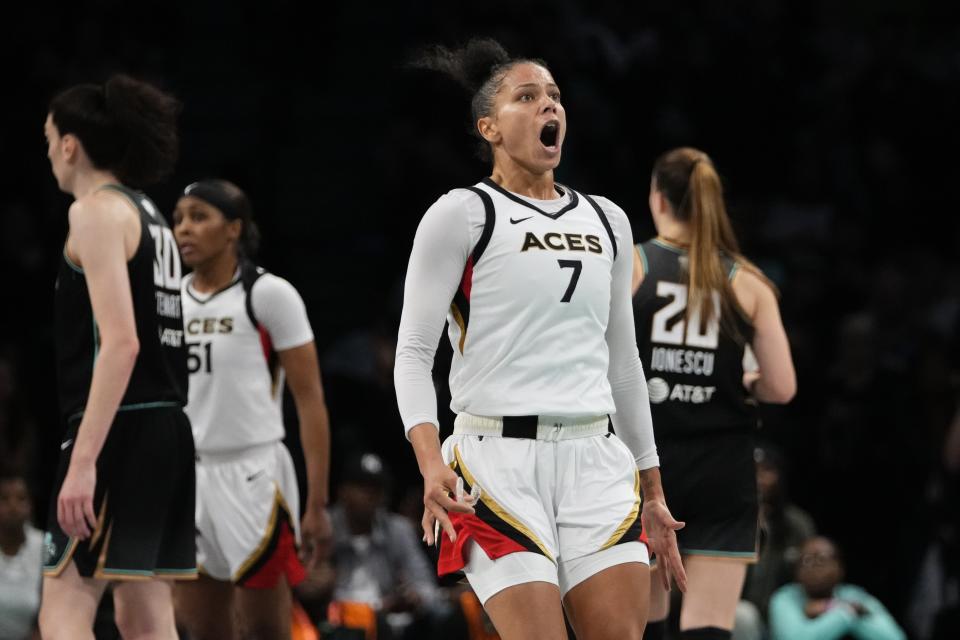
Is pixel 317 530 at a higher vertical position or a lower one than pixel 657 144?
lower

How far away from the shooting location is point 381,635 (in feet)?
26.0

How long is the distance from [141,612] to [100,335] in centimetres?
84

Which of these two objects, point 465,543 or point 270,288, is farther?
point 270,288

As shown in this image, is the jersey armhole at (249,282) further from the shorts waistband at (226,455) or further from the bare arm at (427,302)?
the bare arm at (427,302)

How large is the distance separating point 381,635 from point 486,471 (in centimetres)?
A: 445

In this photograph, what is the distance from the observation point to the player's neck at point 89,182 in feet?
14.7

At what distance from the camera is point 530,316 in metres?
3.77

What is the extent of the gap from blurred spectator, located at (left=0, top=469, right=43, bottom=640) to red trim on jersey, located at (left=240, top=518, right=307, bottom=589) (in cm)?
261

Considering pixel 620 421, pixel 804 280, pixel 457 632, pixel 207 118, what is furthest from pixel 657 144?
pixel 620 421

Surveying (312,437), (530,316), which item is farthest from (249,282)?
(530,316)

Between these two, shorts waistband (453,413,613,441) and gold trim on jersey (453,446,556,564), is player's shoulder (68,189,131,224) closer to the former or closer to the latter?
shorts waistband (453,413,613,441)

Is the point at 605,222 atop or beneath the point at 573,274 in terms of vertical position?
atop

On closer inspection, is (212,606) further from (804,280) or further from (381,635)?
(804,280)

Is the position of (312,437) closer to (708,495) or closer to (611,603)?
(708,495)
